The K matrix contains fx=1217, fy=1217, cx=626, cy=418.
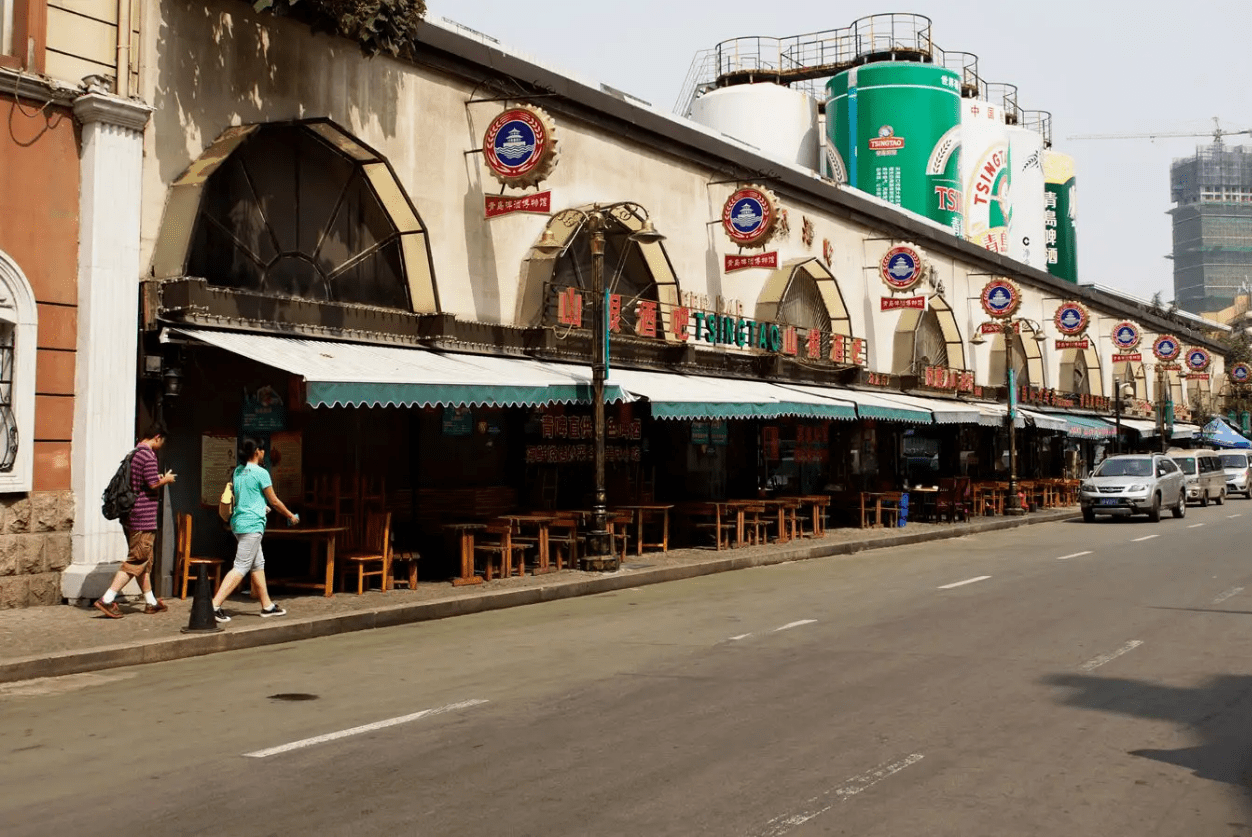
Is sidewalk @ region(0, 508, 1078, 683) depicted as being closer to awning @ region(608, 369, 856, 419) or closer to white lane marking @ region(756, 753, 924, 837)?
awning @ region(608, 369, 856, 419)

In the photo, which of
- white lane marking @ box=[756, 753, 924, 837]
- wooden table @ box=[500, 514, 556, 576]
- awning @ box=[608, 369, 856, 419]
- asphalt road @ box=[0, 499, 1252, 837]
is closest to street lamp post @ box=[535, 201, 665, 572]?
wooden table @ box=[500, 514, 556, 576]

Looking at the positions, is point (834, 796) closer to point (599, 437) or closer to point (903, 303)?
point (599, 437)

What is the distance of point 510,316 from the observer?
66.1 feet

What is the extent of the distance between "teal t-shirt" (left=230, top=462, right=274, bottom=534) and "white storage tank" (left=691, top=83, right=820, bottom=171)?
4343cm

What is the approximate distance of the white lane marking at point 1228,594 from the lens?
14.5 meters

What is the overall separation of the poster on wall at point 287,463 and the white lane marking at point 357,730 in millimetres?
8011

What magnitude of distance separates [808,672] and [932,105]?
147ft

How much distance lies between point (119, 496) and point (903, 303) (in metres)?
24.1

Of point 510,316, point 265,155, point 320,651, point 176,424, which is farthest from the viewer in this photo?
point 510,316

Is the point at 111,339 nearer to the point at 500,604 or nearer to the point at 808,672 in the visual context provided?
the point at 500,604

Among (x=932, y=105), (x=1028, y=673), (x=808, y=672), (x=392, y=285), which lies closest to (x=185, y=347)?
(x=392, y=285)

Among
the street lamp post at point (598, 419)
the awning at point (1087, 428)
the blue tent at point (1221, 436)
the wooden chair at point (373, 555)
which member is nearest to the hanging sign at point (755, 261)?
the street lamp post at point (598, 419)

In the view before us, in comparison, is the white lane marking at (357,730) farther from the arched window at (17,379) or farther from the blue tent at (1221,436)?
the blue tent at (1221,436)

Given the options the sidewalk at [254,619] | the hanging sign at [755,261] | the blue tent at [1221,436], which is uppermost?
the hanging sign at [755,261]
